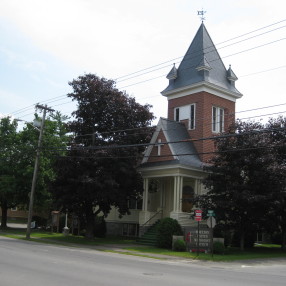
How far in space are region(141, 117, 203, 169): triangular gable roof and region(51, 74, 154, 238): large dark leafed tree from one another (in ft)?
3.40

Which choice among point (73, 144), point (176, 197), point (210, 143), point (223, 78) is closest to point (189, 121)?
point (210, 143)

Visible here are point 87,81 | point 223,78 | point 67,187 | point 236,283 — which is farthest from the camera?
point 223,78

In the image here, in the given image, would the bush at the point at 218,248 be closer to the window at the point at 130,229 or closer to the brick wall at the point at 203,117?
the brick wall at the point at 203,117

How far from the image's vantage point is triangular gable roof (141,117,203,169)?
2988 centimetres

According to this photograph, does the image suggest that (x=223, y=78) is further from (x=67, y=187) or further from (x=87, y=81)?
(x=67, y=187)

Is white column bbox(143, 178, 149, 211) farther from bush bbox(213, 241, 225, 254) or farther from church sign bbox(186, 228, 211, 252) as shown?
bush bbox(213, 241, 225, 254)

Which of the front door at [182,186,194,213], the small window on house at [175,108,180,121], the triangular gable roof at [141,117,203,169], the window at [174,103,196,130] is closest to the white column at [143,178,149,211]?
the triangular gable roof at [141,117,203,169]

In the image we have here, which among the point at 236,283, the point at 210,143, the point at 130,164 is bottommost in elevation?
the point at 236,283

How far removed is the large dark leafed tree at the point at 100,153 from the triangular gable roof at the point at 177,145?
104cm

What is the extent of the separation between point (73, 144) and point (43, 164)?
27.1 ft

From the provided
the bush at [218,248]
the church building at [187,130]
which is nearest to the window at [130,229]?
the church building at [187,130]

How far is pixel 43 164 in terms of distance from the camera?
120 ft

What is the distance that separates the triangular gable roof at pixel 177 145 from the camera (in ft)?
98.0

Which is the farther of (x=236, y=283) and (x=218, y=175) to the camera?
(x=218, y=175)
